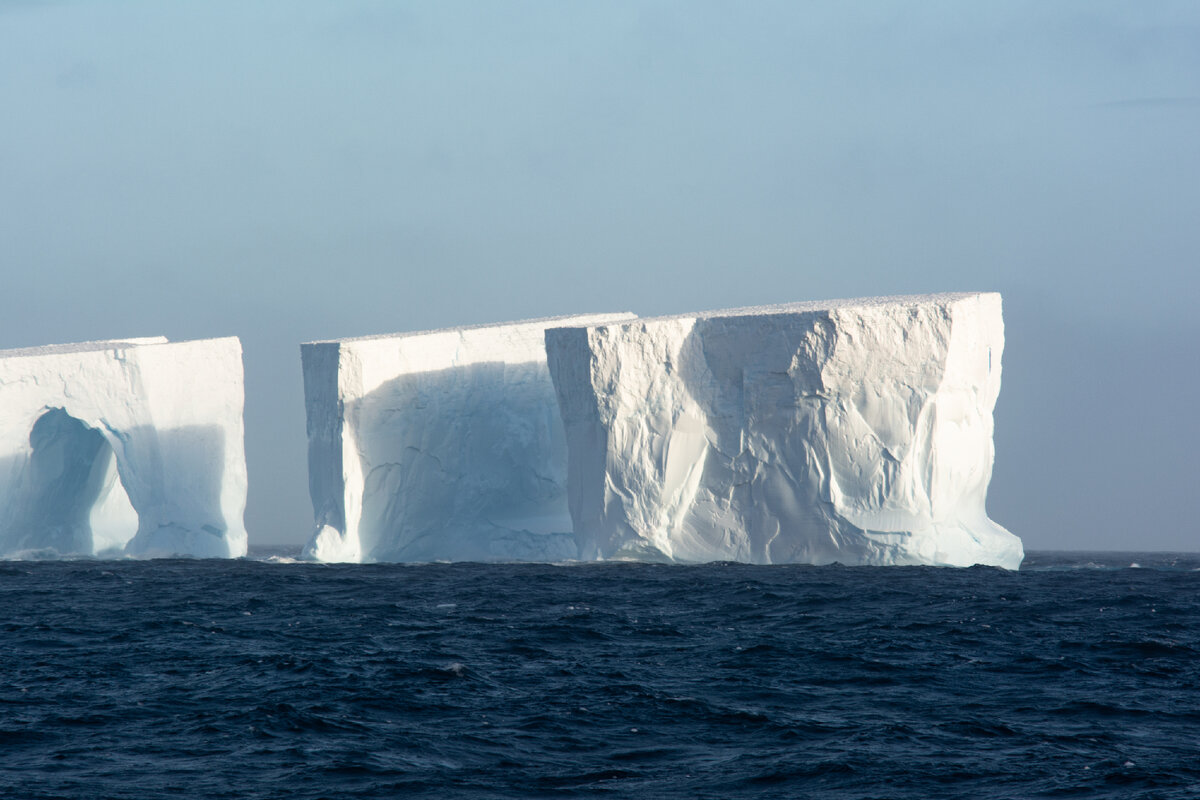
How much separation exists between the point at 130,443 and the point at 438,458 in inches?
217

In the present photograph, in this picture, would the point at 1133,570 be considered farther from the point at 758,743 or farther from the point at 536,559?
the point at 758,743

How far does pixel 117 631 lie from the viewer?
487 inches

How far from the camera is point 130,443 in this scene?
22672mm

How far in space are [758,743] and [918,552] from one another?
1085 centimetres

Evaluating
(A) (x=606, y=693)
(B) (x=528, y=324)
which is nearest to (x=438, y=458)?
(B) (x=528, y=324)

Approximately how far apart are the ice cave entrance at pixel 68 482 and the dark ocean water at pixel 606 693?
940 cm

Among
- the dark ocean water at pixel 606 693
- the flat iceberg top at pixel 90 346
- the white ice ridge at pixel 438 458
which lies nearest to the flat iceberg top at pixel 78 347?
the flat iceberg top at pixel 90 346

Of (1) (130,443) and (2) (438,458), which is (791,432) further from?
(1) (130,443)

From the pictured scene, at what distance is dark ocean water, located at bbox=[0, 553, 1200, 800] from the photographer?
22.9 feet

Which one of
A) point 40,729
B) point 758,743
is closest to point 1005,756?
point 758,743

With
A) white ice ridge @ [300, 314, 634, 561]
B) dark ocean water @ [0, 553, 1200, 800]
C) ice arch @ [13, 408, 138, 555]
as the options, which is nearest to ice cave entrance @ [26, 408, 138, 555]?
ice arch @ [13, 408, 138, 555]

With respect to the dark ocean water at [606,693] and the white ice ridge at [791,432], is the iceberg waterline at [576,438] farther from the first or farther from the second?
the dark ocean water at [606,693]

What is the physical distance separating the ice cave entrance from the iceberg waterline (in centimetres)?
4

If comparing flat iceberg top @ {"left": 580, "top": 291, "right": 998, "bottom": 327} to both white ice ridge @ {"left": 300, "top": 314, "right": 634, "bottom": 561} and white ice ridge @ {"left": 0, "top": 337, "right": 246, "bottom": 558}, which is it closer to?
white ice ridge @ {"left": 300, "top": 314, "right": 634, "bottom": 561}
